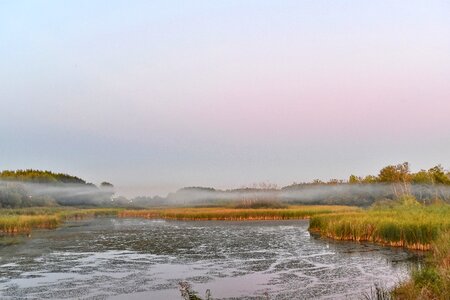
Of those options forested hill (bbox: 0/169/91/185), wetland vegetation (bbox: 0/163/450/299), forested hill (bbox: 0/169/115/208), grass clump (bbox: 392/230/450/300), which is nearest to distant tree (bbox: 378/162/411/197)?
wetland vegetation (bbox: 0/163/450/299)

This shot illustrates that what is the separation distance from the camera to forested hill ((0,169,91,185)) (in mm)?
101438

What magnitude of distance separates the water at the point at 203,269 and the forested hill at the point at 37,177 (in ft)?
257

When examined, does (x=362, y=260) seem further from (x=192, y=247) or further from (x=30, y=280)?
(x=30, y=280)

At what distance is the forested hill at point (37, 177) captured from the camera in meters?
101

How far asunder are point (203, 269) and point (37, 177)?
9578 cm

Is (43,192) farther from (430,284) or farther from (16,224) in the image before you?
(430,284)

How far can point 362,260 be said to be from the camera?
1942cm

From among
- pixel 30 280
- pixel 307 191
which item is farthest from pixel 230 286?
pixel 307 191

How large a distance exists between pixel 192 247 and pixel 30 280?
419 inches

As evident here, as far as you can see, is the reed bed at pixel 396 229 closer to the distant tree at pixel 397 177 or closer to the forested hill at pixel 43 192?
the distant tree at pixel 397 177

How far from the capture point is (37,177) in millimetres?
105875

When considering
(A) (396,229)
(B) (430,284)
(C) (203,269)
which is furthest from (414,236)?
(B) (430,284)

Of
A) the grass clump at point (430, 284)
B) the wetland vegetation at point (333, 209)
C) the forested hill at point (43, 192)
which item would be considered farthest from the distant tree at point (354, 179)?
the grass clump at point (430, 284)

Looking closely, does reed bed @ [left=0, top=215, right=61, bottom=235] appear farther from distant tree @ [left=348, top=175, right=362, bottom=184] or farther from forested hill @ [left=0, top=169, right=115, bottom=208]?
distant tree @ [left=348, top=175, right=362, bottom=184]
